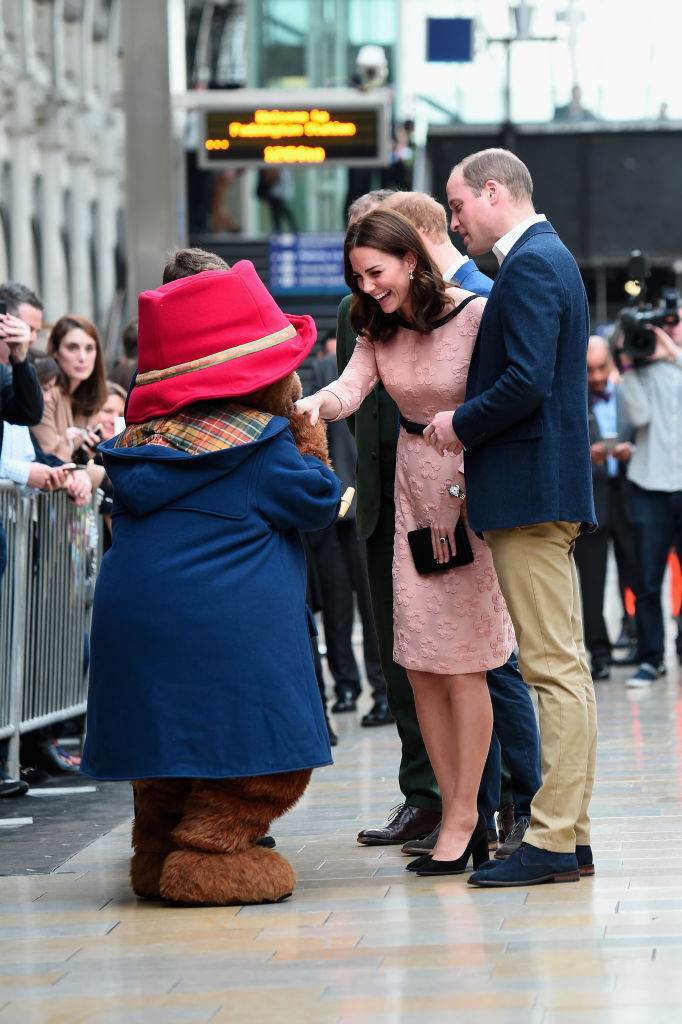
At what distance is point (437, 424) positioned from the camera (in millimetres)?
4914

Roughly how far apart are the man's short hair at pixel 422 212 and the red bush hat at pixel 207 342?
0.77 m

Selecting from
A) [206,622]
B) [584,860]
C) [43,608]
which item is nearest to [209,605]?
[206,622]

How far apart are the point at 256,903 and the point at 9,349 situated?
2.66 meters

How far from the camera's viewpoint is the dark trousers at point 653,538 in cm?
1059

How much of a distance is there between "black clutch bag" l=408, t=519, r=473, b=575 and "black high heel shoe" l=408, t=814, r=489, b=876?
73 cm

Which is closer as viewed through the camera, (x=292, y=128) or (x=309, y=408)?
(x=309, y=408)

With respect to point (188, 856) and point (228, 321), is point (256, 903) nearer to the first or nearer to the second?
point (188, 856)

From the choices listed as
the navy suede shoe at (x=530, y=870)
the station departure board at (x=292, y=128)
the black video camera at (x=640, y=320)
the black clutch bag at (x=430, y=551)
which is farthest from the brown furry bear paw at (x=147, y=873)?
the station departure board at (x=292, y=128)

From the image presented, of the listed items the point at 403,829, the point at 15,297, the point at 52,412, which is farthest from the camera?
the point at 52,412

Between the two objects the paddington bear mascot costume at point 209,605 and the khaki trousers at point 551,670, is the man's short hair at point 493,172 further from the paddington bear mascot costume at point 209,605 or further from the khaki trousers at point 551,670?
the khaki trousers at point 551,670

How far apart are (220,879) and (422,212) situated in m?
2.10

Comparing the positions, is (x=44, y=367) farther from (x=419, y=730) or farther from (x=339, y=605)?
(x=419, y=730)

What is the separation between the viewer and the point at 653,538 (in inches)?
423

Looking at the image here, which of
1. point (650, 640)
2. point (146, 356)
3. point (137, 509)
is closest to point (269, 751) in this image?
point (137, 509)
